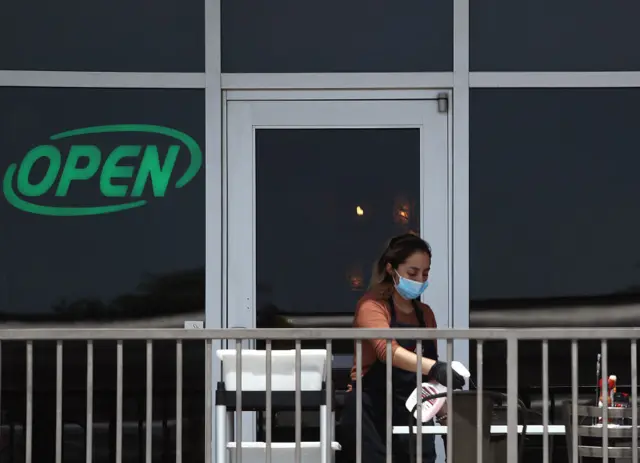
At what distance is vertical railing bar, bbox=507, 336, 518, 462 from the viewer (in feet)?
19.2

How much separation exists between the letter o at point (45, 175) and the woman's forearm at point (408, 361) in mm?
2839

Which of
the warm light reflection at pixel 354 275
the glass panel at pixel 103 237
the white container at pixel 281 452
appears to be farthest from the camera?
the warm light reflection at pixel 354 275

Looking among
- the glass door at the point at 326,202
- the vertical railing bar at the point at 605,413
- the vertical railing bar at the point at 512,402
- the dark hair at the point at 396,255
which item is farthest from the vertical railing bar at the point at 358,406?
the glass door at the point at 326,202

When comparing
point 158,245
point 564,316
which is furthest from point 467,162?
point 158,245

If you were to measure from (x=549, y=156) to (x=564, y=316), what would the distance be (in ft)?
3.25

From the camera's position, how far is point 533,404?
800 centimetres

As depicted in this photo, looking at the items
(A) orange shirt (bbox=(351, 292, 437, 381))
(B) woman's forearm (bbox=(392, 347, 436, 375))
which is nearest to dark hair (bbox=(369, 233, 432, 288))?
(A) orange shirt (bbox=(351, 292, 437, 381))

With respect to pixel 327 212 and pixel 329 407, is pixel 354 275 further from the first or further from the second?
pixel 329 407

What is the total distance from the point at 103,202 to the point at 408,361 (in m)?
2.67
